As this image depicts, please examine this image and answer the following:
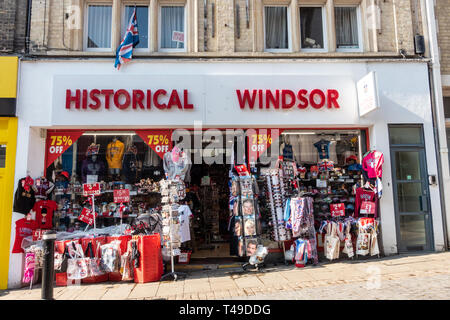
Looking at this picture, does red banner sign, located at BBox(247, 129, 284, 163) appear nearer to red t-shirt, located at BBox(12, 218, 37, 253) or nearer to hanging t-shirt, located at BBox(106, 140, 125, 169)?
hanging t-shirt, located at BBox(106, 140, 125, 169)

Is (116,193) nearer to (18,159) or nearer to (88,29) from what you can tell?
(18,159)

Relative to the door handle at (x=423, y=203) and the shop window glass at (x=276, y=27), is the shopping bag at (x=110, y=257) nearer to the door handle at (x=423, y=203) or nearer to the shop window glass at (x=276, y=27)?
the shop window glass at (x=276, y=27)

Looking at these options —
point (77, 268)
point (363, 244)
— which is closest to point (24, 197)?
point (77, 268)

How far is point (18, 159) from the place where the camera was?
22.3 feet

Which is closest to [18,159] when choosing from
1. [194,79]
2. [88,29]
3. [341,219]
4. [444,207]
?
[88,29]

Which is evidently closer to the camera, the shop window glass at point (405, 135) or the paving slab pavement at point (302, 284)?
the paving slab pavement at point (302, 284)

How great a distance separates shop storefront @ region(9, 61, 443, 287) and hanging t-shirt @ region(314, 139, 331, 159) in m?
0.03

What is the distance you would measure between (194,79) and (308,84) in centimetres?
271

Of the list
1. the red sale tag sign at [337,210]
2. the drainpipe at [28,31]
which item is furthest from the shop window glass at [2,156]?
the red sale tag sign at [337,210]

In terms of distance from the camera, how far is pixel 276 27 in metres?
8.12

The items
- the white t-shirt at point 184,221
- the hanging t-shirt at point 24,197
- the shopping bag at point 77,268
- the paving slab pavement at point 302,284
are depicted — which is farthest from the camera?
the white t-shirt at point 184,221

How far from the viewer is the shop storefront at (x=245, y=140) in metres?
7.04

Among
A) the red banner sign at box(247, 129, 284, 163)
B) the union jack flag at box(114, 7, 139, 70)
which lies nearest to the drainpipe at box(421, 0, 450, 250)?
the red banner sign at box(247, 129, 284, 163)

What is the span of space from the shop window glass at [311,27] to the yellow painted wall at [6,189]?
23.7 feet
